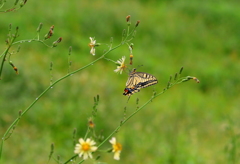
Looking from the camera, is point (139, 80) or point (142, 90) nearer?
point (139, 80)

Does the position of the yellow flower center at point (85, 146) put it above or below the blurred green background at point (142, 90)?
below

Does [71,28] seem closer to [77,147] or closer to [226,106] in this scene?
[226,106]

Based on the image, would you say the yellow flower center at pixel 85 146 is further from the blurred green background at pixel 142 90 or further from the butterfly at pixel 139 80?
the blurred green background at pixel 142 90

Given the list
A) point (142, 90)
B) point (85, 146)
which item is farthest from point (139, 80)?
point (142, 90)

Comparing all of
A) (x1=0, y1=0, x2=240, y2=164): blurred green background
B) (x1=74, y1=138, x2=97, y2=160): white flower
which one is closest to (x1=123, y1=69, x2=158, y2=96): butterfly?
(x1=74, y1=138, x2=97, y2=160): white flower

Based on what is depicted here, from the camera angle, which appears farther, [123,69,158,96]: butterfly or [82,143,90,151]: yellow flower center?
[123,69,158,96]: butterfly

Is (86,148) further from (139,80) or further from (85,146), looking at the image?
(139,80)

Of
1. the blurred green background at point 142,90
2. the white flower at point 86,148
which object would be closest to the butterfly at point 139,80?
the white flower at point 86,148

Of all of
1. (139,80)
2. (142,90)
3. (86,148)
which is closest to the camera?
(86,148)

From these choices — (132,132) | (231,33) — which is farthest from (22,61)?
(231,33)

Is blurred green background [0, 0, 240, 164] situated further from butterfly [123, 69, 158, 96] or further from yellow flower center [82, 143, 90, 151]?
yellow flower center [82, 143, 90, 151]
